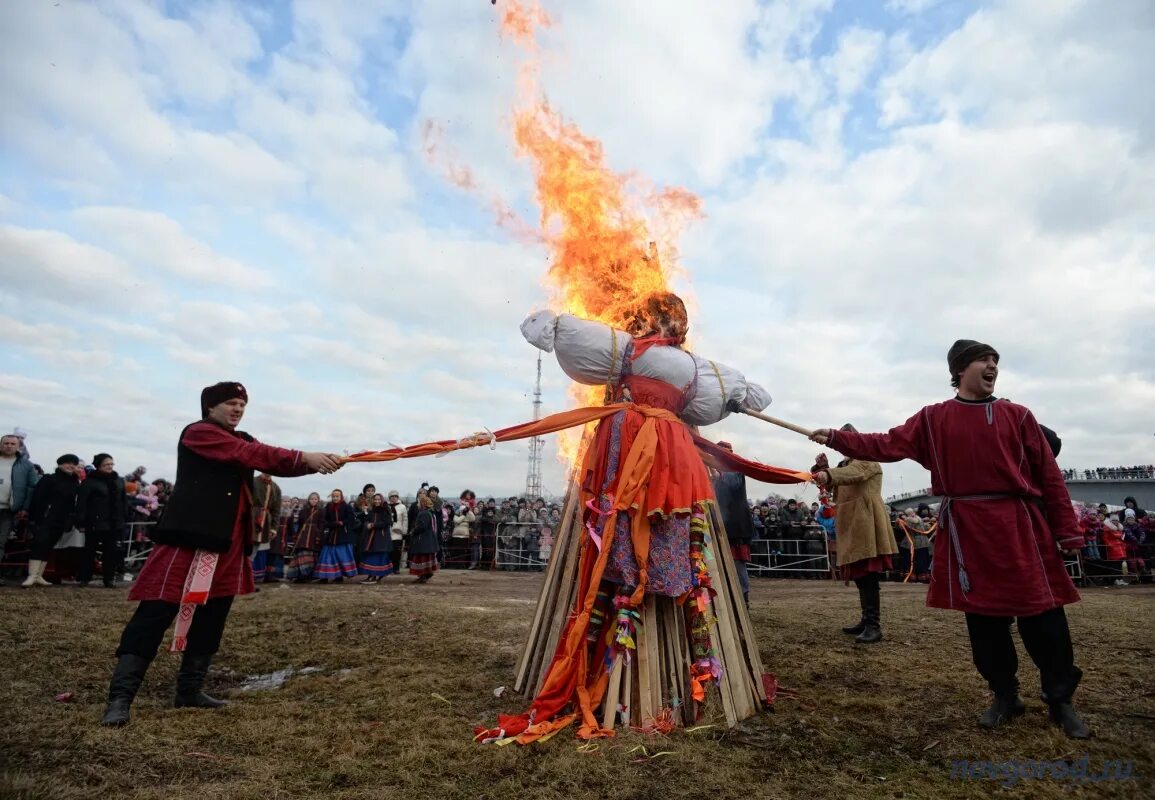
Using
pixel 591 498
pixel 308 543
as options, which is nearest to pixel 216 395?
pixel 591 498

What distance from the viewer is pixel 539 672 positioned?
161 inches

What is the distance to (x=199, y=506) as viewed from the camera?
13.4ft

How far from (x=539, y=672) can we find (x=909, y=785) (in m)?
2.08

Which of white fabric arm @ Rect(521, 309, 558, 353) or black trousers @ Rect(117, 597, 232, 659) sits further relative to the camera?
white fabric arm @ Rect(521, 309, 558, 353)

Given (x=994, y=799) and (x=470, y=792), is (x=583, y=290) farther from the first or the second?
(x=994, y=799)

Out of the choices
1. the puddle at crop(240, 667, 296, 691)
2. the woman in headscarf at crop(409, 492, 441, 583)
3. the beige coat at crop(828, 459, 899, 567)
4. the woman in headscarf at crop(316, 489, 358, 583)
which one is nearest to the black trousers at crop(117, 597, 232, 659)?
the puddle at crop(240, 667, 296, 691)

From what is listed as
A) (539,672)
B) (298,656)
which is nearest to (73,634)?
(298,656)

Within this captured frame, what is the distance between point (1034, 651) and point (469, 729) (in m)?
3.11

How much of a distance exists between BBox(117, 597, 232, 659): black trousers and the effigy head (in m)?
3.27

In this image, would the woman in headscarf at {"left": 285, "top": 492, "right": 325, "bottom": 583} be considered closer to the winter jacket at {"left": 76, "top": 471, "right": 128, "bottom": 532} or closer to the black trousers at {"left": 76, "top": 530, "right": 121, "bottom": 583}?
the black trousers at {"left": 76, "top": 530, "right": 121, "bottom": 583}

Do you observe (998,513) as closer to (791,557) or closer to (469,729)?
(469,729)

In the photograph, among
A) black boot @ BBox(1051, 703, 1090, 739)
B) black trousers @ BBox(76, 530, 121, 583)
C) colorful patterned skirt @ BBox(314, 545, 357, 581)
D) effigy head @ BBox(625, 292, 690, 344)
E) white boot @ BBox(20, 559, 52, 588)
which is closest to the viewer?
black boot @ BBox(1051, 703, 1090, 739)

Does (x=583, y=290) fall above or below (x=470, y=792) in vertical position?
above

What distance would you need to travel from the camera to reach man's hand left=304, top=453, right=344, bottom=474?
4120 millimetres
